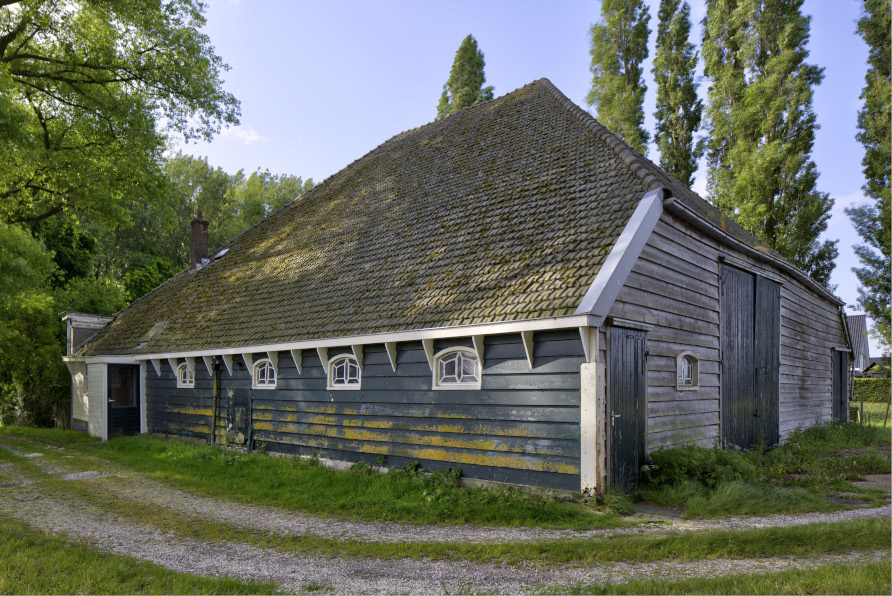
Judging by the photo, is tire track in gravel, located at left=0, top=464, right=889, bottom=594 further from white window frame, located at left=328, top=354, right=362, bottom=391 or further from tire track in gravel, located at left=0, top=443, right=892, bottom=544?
white window frame, located at left=328, top=354, right=362, bottom=391

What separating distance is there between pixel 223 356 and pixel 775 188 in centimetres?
1910

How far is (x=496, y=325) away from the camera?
8352mm

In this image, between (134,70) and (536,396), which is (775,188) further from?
(134,70)

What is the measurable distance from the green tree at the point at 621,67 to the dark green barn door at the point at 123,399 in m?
21.6

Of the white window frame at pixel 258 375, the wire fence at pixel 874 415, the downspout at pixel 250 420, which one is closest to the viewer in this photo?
the white window frame at pixel 258 375

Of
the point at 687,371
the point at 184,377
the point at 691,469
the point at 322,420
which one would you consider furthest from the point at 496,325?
the point at 184,377

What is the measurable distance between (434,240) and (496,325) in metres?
3.81

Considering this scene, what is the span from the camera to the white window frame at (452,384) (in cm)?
899

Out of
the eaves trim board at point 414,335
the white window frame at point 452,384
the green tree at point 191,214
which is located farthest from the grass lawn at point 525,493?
the green tree at point 191,214

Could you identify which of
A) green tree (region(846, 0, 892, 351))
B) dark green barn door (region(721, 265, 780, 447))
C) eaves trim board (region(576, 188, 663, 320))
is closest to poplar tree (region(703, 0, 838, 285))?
green tree (region(846, 0, 892, 351))

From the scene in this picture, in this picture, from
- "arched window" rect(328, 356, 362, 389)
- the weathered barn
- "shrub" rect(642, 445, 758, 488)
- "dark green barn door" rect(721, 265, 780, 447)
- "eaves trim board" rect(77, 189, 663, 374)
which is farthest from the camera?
"dark green barn door" rect(721, 265, 780, 447)

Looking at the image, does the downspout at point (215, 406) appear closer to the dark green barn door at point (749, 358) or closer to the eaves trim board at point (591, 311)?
the eaves trim board at point (591, 311)

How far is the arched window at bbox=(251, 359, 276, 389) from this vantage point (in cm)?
1307

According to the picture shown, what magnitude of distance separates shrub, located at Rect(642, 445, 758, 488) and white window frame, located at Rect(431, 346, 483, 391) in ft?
9.48
